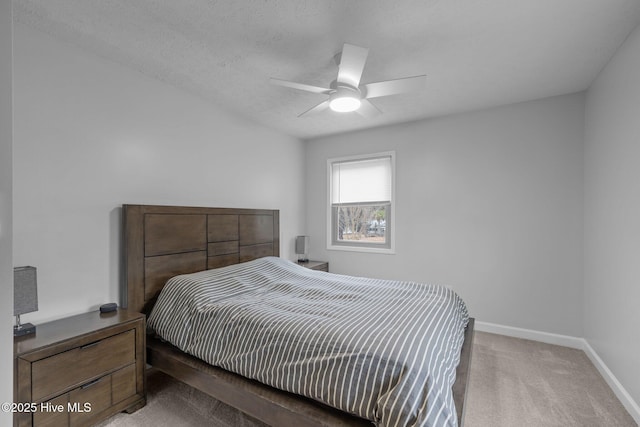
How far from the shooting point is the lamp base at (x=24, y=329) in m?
1.70

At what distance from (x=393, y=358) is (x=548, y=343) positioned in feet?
8.94

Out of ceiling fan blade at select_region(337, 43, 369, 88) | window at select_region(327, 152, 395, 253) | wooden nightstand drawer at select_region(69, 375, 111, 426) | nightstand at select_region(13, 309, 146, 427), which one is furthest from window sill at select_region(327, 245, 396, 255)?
wooden nightstand drawer at select_region(69, 375, 111, 426)

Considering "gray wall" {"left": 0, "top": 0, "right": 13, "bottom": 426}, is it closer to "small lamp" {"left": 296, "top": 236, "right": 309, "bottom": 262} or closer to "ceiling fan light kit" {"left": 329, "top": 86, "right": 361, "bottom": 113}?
"ceiling fan light kit" {"left": 329, "top": 86, "right": 361, "bottom": 113}

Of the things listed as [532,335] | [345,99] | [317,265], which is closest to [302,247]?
[317,265]

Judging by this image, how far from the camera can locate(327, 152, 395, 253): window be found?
402cm

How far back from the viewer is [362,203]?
4.17 meters

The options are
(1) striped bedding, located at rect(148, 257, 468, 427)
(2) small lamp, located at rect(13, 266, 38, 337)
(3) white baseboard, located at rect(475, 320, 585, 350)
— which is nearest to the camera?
(1) striped bedding, located at rect(148, 257, 468, 427)

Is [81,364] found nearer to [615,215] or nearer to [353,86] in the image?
[353,86]

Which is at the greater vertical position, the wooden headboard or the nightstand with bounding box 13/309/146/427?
the wooden headboard

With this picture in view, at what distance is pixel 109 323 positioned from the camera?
192 cm

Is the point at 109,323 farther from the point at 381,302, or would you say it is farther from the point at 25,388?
the point at 381,302

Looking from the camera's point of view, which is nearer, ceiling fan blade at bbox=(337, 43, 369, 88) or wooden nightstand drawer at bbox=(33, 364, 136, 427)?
wooden nightstand drawer at bbox=(33, 364, 136, 427)

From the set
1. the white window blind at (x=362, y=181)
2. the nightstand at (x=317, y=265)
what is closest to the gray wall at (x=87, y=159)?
the nightstand at (x=317, y=265)

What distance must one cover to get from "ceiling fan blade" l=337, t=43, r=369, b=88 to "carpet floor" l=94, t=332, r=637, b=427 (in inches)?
96.2
